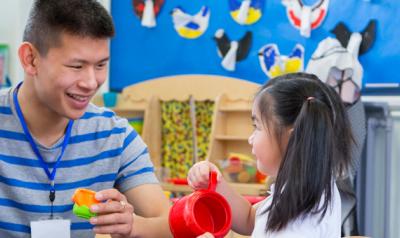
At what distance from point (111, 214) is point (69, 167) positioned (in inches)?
11.0

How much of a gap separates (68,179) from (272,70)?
211 centimetres

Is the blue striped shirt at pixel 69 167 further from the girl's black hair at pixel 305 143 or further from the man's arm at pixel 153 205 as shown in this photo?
the girl's black hair at pixel 305 143

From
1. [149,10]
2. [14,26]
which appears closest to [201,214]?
[149,10]

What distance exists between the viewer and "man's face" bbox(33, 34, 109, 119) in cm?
138

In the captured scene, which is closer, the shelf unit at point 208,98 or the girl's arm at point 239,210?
the girl's arm at point 239,210

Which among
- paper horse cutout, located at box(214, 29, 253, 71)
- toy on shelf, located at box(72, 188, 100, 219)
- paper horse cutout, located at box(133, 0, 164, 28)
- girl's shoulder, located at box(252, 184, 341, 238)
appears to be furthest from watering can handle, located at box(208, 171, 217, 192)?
paper horse cutout, located at box(133, 0, 164, 28)

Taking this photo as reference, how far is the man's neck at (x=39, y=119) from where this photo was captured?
1495 millimetres

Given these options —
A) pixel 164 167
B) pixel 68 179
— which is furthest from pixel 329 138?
pixel 164 167

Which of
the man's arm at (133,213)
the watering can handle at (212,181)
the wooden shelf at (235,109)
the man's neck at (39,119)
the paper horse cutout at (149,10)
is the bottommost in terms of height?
the man's arm at (133,213)

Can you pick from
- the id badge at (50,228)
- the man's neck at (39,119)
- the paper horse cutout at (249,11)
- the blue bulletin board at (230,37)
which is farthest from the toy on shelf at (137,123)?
the id badge at (50,228)

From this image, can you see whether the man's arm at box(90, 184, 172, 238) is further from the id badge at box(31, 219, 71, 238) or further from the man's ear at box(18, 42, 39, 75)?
the man's ear at box(18, 42, 39, 75)

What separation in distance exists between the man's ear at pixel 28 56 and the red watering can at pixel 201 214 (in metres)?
0.50

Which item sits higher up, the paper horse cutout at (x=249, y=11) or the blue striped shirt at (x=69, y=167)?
the paper horse cutout at (x=249, y=11)

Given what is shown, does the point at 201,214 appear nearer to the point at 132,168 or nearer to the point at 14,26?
the point at 132,168
